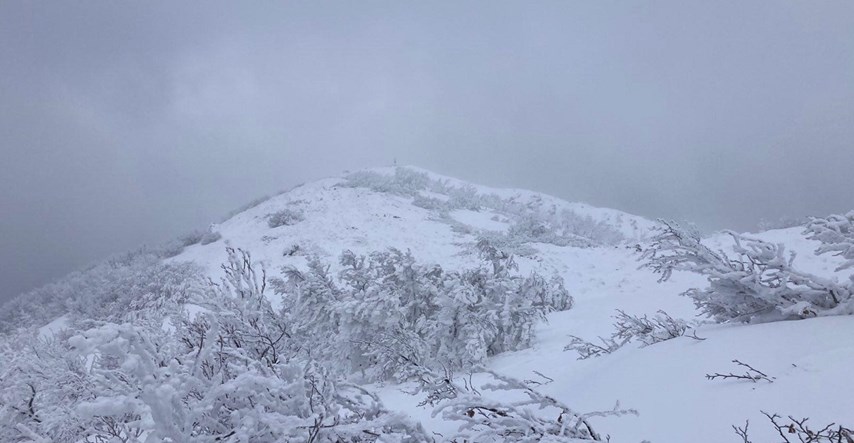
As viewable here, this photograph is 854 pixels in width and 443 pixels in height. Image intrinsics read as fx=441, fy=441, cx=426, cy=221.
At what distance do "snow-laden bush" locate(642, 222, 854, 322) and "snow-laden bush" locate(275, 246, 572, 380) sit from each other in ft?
13.3

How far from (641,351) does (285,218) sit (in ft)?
66.6

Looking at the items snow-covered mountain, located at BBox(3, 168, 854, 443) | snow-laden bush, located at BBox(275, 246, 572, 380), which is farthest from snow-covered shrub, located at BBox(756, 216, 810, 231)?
snow-laden bush, located at BBox(275, 246, 572, 380)

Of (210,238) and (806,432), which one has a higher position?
(806,432)

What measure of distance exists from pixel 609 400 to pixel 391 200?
24.6 metres

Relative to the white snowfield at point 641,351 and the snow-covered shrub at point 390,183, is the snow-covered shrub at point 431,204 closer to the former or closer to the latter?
the snow-covered shrub at point 390,183

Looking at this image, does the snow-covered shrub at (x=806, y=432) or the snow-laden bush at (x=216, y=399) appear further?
the snow-covered shrub at (x=806, y=432)

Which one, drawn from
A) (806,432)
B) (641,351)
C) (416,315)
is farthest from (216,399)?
(416,315)

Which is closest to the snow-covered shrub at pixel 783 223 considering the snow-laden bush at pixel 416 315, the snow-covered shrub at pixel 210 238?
the snow-laden bush at pixel 416 315

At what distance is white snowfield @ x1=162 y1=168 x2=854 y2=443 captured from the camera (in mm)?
2375

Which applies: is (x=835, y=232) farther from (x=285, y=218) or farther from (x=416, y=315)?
(x=285, y=218)

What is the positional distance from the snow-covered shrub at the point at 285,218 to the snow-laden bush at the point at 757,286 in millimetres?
19474

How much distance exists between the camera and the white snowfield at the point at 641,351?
7.79ft

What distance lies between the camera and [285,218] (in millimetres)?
22172

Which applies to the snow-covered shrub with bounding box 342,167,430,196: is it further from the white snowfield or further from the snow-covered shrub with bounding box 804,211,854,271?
the snow-covered shrub with bounding box 804,211,854,271
